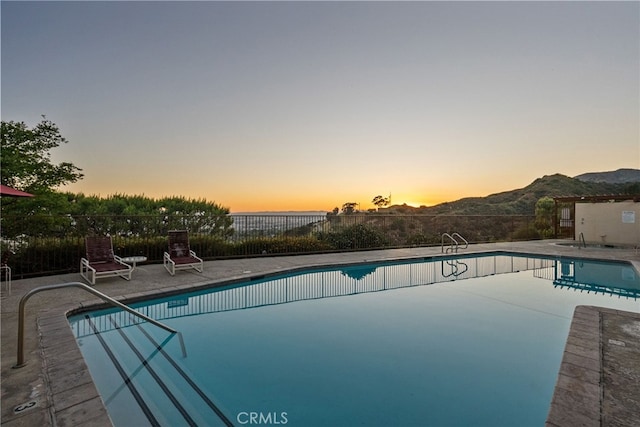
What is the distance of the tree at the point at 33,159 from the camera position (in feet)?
24.8

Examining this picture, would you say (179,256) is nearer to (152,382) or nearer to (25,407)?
(152,382)

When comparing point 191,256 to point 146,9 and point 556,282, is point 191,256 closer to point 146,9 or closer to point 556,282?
point 146,9

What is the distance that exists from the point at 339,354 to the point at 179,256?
597cm

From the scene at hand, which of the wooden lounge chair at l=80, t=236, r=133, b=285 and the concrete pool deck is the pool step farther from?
the wooden lounge chair at l=80, t=236, r=133, b=285

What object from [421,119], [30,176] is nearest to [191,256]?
[30,176]

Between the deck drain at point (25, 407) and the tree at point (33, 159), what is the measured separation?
739 cm

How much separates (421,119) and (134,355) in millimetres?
12754

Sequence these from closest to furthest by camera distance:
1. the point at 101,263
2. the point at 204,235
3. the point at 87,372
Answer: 1. the point at 87,372
2. the point at 101,263
3. the point at 204,235

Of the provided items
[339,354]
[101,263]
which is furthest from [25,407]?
[101,263]

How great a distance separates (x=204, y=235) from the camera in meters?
10.2

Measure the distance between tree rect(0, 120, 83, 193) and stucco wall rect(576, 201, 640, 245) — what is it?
2122 cm

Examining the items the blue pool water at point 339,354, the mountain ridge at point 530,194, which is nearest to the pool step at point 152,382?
the blue pool water at point 339,354

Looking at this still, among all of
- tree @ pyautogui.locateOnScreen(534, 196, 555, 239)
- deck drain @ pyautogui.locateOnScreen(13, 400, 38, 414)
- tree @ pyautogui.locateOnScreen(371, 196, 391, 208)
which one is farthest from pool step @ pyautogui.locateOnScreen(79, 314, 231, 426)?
tree @ pyautogui.locateOnScreen(371, 196, 391, 208)

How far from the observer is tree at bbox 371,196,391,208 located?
32969 millimetres
